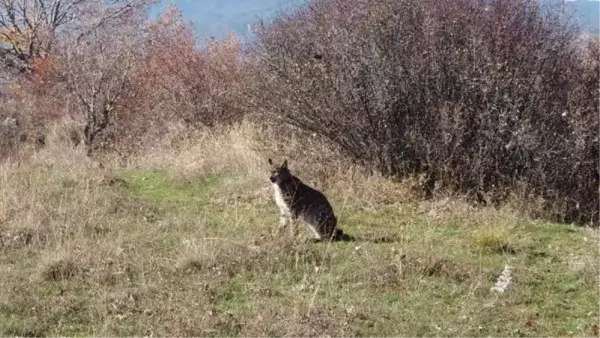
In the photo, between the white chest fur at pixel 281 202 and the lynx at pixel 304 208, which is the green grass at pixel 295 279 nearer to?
the lynx at pixel 304 208

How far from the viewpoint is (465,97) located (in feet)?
33.4

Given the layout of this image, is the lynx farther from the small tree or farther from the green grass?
the small tree

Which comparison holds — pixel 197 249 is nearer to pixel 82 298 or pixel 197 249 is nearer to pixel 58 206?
pixel 82 298

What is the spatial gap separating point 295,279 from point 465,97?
4.87m

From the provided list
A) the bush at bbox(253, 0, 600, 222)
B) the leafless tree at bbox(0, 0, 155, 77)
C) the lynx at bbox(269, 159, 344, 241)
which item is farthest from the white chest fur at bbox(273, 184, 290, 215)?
the leafless tree at bbox(0, 0, 155, 77)

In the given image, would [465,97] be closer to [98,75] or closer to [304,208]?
[304,208]

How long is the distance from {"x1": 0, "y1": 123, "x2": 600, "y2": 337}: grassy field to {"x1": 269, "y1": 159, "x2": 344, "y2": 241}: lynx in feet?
0.88

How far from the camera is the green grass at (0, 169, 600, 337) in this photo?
17.9 feet

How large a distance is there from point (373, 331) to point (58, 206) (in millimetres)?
4969

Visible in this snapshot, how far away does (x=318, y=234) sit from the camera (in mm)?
7680

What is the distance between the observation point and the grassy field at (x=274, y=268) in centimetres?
549

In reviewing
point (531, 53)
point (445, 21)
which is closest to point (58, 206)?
point (445, 21)

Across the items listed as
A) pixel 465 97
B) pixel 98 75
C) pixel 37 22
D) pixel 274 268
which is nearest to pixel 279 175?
pixel 274 268

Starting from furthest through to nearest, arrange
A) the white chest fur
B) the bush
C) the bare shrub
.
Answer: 1. the bare shrub
2. the bush
3. the white chest fur
